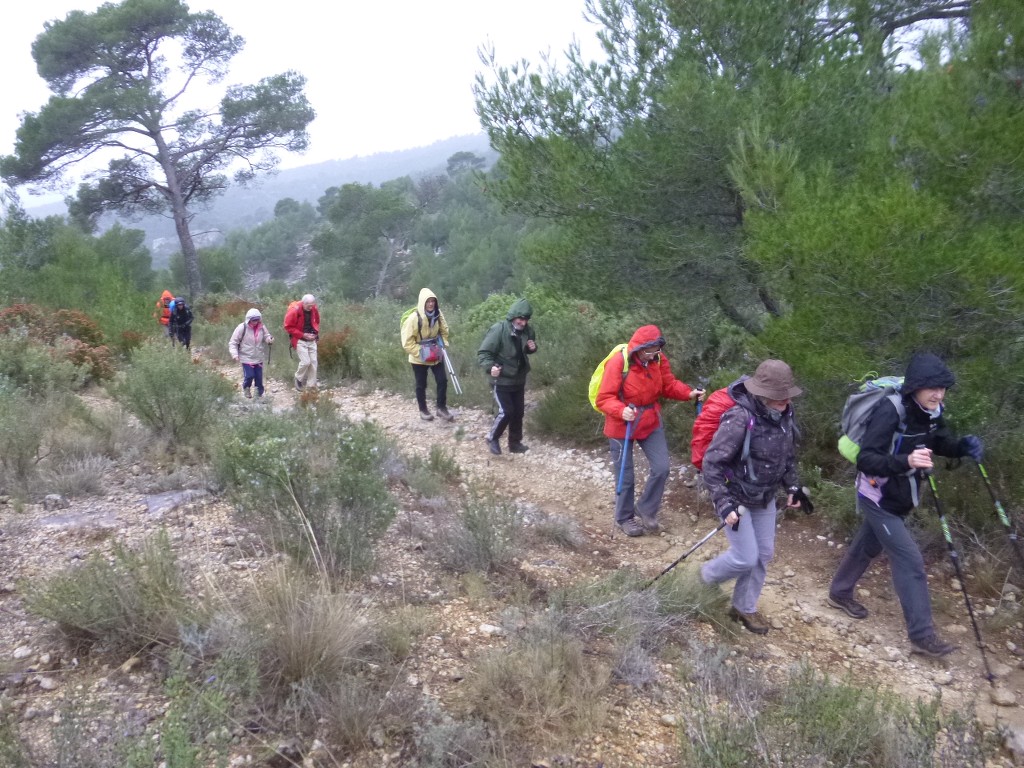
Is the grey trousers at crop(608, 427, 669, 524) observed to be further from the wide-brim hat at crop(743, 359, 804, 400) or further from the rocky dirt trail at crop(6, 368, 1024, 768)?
the wide-brim hat at crop(743, 359, 804, 400)

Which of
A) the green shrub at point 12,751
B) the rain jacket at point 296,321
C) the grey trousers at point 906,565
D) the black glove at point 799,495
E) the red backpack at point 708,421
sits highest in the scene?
the rain jacket at point 296,321

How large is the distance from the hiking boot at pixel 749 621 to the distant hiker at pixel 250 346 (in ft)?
22.7

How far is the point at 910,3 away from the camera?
6.18 metres

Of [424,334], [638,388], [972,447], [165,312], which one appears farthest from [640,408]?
[165,312]

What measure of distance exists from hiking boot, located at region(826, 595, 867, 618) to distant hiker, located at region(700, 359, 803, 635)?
36.3 inches

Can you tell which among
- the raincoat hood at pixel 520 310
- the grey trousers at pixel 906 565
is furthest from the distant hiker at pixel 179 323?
the grey trousers at pixel 906 565

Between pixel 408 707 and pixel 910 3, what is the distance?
21.6 feet

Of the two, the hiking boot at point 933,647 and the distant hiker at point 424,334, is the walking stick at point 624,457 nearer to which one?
the hiking boot at point 933,647

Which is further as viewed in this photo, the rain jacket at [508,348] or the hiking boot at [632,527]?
the rain jacket at [508,348]

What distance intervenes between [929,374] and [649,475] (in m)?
2.27

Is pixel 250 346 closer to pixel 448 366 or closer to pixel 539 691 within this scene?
pixel 448 366

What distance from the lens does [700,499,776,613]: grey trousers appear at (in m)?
4.01

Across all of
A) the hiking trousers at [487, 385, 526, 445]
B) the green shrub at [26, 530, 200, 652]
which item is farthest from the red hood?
the green shrub at [26, 530, 200, 652]

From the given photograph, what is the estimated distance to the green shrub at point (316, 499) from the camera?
4059 millimetres
